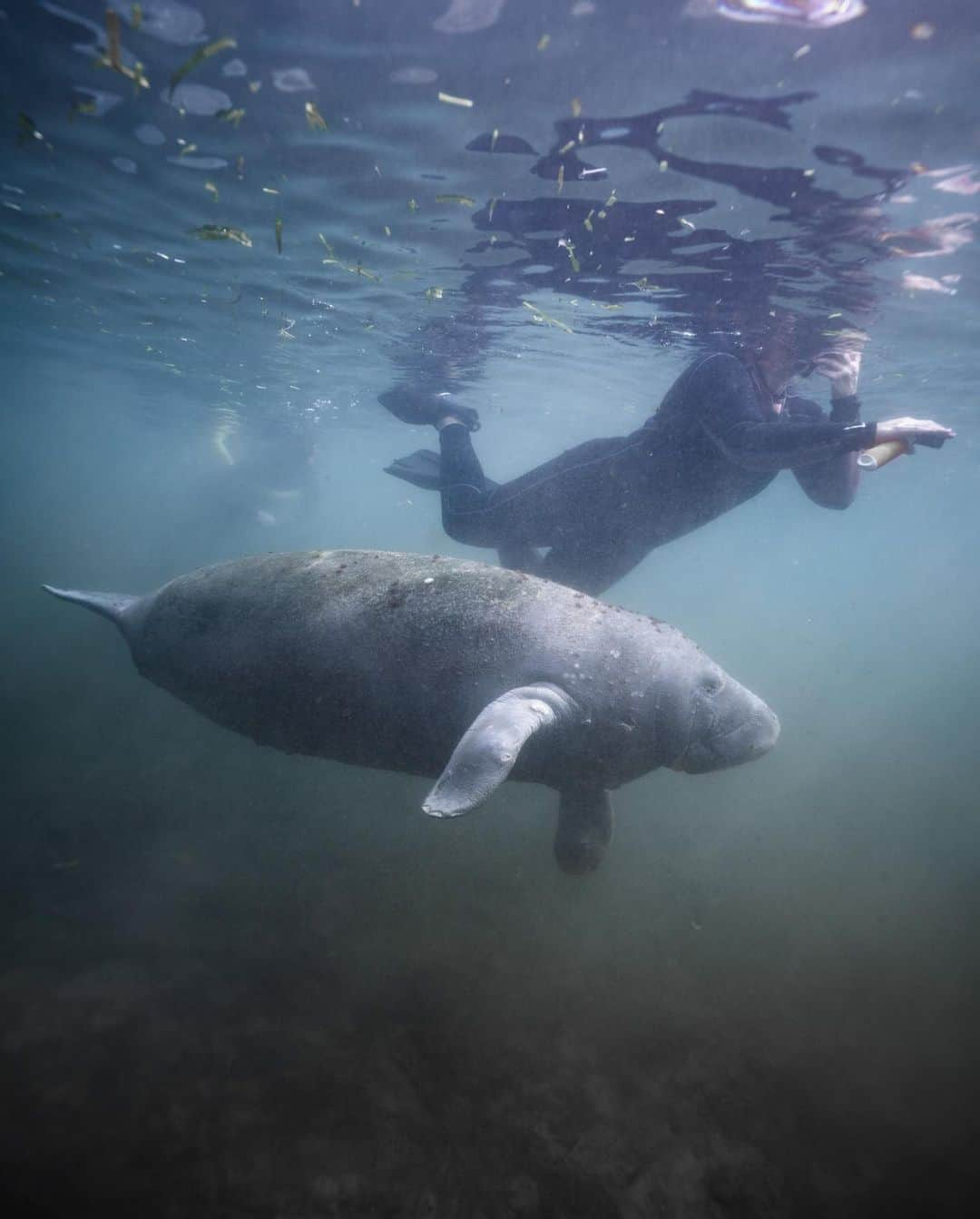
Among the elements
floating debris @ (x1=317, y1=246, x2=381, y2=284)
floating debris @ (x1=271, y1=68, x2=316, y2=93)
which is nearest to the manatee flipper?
floating debris @ (x1=271, y1=68, x2=316, y2=93)

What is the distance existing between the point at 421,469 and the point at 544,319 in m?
7.52

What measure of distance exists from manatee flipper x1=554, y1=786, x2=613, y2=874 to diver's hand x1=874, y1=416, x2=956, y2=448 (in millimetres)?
3886

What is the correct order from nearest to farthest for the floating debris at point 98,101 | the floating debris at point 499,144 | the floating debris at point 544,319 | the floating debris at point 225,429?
1. the floating debris at point 499,144
2. the floating debris at point 98,101
3. the floating debris at point 544,319
4. the floating debris at point 225,429

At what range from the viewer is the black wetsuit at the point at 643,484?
230 inches

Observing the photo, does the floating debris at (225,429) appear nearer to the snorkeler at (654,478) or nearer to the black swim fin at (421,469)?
the black swim fin at (421,469)

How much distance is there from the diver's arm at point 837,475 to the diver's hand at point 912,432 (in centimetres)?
78

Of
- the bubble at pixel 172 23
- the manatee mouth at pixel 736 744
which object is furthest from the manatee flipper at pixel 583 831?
the bubble at pixel 172 23

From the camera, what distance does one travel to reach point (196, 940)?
5184 mm

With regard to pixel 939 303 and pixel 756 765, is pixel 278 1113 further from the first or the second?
pixel 939 303

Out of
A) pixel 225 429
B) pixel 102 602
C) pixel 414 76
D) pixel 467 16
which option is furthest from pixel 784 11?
pixel 225 429

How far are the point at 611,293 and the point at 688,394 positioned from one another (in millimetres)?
6666

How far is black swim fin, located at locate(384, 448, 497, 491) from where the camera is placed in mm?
8156

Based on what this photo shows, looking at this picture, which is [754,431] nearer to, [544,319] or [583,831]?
[583,831]

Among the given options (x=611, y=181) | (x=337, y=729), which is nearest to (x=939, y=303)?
(x=611, y=181)
